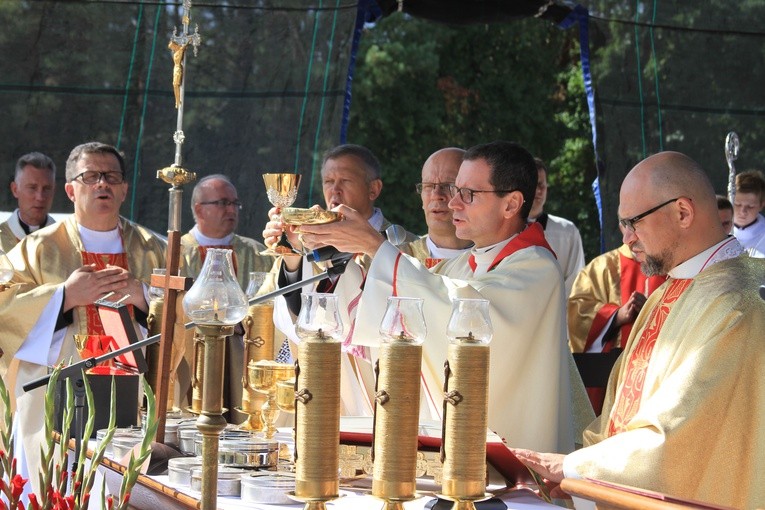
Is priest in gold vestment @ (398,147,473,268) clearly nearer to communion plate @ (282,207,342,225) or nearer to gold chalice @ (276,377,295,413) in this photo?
communion plate @ (282,207,342,225)

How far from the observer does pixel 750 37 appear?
8656mm

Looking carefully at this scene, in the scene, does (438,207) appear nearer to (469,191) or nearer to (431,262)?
(431,262)

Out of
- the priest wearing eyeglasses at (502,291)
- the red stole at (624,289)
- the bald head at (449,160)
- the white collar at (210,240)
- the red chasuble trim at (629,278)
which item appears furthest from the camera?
the white collar at (210,240)

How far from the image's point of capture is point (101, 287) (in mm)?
6137

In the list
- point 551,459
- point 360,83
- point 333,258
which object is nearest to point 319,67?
point 333,258

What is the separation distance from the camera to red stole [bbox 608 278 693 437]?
156 inches

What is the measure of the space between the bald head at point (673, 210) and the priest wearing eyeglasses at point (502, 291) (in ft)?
1.62

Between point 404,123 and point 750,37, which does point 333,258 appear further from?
point 404,123

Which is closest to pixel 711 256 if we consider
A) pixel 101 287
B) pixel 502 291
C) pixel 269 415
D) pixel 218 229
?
pixel 502 291

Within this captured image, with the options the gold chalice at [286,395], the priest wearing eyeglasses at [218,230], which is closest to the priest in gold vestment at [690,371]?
the gold chalice at [286,395]

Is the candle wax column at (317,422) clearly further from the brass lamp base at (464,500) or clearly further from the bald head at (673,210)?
the bald head at (673,210)

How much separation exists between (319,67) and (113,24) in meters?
1.45

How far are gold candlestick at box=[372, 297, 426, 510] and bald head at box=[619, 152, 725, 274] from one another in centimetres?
→ 143

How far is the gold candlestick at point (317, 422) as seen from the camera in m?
2.74
